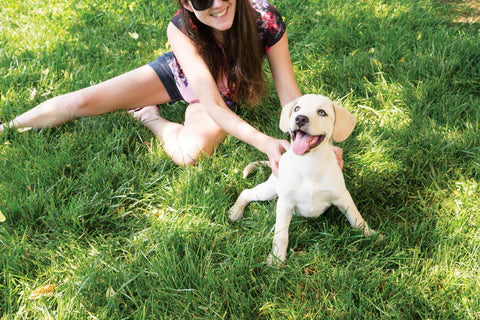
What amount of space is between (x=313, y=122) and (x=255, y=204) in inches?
31.5

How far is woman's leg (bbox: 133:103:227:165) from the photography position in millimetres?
2906

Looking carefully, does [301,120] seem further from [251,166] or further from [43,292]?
[43,292]

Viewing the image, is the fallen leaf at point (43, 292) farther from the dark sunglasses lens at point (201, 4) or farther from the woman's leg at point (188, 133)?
the dark sunglasses lens at point (201, 4)

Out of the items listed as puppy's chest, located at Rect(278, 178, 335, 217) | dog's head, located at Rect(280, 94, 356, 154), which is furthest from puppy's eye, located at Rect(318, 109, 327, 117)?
puppy's chest, located at Rect(278, 178, 335, 217)

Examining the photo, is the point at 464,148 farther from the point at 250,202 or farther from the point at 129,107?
the point at 129,107

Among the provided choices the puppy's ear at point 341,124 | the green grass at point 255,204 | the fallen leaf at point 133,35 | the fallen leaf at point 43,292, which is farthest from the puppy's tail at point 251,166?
the fallen leaf at point 133,35

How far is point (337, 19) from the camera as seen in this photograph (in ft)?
13.6

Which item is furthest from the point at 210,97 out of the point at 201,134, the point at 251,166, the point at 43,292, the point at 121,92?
the point at 43,292

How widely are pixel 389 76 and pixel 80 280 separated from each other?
2559 millimetres

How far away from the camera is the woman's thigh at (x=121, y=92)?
3.19 metres

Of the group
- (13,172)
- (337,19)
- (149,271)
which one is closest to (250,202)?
(149,271)

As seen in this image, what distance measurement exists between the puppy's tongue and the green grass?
54cm

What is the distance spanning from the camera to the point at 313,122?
192 cm

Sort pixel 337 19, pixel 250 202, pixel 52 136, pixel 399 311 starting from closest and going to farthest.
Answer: pixel 399 311 < pixel 250 202 < pixel 52 136 < pixel 337 19
